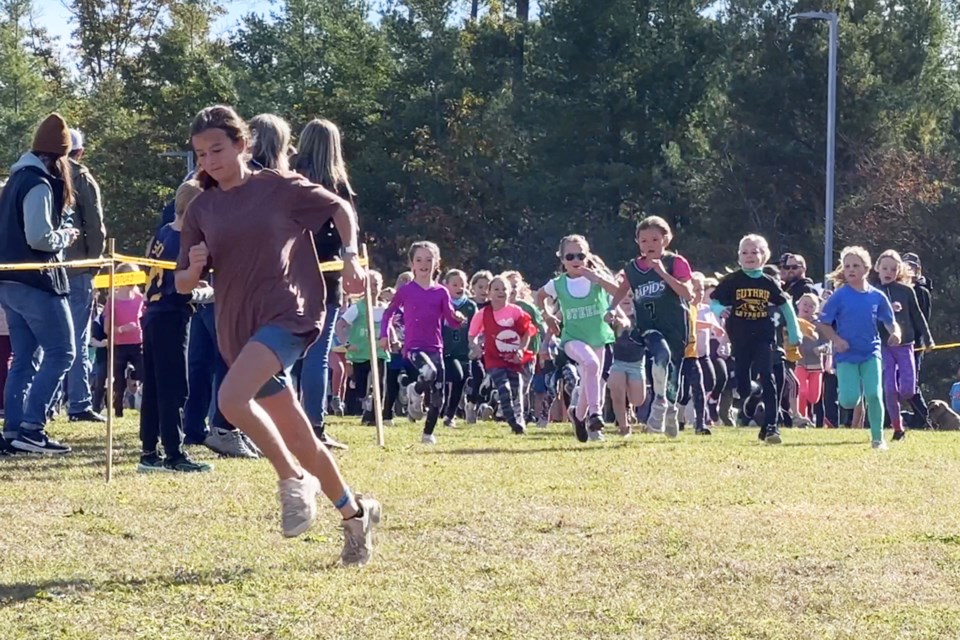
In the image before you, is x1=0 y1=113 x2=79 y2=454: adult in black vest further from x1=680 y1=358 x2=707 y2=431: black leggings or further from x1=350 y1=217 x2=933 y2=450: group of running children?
x1=680 y1=358 x2=707 y2=431: black leggings

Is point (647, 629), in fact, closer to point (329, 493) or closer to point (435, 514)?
point (329, 493)

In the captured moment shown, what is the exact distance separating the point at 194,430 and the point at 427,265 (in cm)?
427

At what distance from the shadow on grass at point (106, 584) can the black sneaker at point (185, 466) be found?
3.69 metres

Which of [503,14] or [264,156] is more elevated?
[503,14]

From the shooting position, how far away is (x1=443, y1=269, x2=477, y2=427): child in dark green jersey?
52.4 feet

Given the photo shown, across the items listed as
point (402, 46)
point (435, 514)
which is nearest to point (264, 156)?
point (435, 514)

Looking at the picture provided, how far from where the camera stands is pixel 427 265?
52.7 ft

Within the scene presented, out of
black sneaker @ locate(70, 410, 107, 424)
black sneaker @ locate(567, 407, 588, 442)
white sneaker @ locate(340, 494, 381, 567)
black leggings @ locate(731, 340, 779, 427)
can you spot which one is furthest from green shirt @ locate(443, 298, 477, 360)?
white sneaker @ locate(340, 494, 381, 567)

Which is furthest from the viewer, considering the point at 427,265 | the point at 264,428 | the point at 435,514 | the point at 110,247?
the point at 427,265

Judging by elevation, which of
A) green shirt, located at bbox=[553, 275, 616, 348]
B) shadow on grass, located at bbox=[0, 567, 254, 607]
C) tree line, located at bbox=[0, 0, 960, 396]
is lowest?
shadow on grass, located at bbox=[0, 567, 254, 607]

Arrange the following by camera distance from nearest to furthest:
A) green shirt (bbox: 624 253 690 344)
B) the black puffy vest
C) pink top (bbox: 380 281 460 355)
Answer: the black puffy vest, green shirt (bbox: 624 253 690 344), pink top (bbox: 380 281 460 355)

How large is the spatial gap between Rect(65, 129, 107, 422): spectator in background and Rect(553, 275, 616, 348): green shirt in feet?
12.7

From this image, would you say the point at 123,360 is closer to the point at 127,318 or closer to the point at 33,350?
the point at 127,318

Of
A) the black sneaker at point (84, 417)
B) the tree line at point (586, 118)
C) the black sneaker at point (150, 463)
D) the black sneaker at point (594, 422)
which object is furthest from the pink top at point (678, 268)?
the tree line at point (586, 118)
